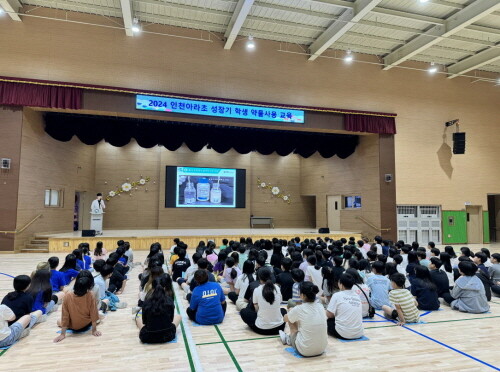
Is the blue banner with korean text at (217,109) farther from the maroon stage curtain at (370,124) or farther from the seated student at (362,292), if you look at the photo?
the seated student at (362,292)

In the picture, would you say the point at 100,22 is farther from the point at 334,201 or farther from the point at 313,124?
the point at 334,201

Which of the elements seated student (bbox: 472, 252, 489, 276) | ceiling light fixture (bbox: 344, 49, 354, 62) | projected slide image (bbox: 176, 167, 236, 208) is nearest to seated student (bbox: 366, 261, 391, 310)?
seated student (bbox: 472, 252, 489, 276)

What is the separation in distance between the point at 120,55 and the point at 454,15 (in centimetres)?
1019

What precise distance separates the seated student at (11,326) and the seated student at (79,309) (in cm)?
37

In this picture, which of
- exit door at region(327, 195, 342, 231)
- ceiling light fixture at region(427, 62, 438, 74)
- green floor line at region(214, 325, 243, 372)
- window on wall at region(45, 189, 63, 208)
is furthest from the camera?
exit door at region(327, 195, 342, 231)

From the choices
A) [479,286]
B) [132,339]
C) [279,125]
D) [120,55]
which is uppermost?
[120,55]

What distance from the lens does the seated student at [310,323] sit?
2982 mm

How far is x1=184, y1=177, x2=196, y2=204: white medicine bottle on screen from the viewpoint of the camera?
14360 millimetres

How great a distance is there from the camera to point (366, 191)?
1273 cm

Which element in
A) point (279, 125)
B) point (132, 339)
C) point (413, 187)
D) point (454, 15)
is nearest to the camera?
point (132, 339)

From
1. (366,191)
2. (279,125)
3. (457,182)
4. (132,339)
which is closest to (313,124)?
(279,125)

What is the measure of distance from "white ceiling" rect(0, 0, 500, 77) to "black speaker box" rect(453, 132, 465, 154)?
8.71 feet

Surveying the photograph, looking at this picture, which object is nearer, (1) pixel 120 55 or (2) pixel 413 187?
(1) pixel 120 55

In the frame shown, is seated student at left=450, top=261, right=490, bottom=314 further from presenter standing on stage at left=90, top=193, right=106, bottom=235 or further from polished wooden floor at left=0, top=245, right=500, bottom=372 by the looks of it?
presenter standing on stage at left=90, top=193, right=106, bottom=235
